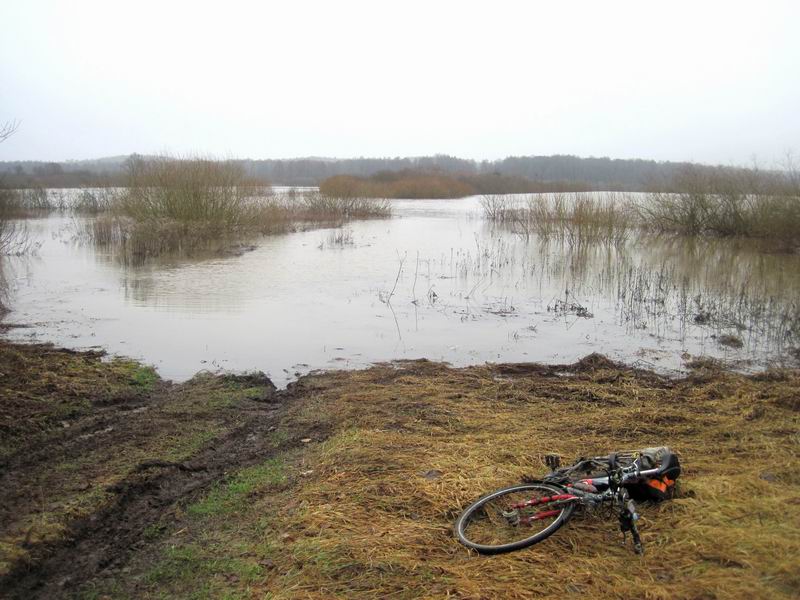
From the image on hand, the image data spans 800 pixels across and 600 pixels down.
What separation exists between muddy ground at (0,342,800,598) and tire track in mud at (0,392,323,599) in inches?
0.5

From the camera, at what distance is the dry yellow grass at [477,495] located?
116 inches

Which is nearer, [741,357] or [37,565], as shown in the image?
[37,565]

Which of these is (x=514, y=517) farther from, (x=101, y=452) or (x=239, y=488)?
(x=101, y=452)

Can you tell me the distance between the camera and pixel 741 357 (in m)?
8.57

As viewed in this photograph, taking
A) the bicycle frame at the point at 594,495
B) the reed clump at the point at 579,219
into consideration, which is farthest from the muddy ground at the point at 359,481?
the reed clump at the point at 579,219

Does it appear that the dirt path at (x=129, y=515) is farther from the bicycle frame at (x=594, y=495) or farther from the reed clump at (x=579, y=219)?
the reed clump at (x=579, y=219)

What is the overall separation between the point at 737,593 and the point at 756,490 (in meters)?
1.15

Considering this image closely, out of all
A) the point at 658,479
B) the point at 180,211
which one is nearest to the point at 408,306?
the point at 658,479

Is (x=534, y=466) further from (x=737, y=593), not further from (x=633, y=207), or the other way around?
(x=633, y=207)

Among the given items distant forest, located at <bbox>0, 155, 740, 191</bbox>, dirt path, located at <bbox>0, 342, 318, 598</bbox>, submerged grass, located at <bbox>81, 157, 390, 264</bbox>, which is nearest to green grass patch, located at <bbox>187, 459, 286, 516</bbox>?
dirt path, located at <bbox>0, 342, 318, 598</bbox>

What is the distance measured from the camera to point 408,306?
12109mm

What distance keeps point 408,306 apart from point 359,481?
7.98 metres

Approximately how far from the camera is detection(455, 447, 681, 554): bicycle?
328 cm

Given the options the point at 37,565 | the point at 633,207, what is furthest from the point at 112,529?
the point at 633,207
